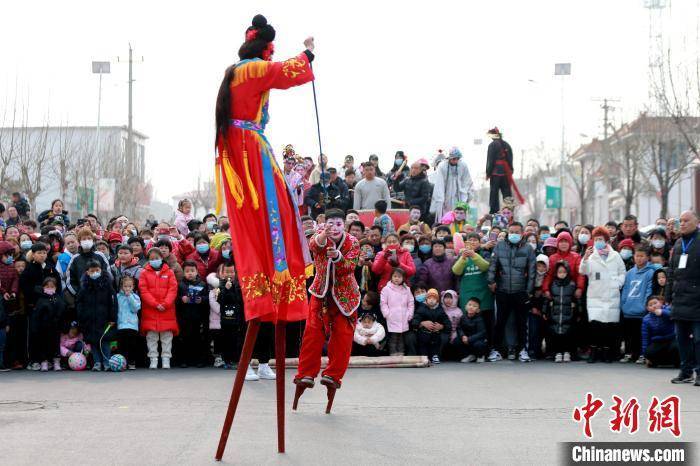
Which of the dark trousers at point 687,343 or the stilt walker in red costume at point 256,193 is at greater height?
the stilt walker in red costume at point 256,193

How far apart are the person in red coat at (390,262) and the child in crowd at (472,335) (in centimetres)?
97

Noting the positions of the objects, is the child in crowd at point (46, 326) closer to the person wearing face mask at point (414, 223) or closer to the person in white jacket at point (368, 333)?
the person in white jacket at point (368, 333)

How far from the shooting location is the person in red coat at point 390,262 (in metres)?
14.7

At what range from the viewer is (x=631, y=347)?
47.6 ft

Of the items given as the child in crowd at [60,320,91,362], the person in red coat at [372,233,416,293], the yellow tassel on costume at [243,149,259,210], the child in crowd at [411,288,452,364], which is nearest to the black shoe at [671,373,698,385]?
the child in crowd at [411,288,452,364]

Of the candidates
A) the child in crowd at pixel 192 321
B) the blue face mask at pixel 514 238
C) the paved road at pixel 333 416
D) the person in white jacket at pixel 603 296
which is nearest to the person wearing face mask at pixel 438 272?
the blue face mask at pixel 514 238

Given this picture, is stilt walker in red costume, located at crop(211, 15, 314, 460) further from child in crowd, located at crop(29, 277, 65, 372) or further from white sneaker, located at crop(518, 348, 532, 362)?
white sneaker, located at crop(518, 348, 532, 362)

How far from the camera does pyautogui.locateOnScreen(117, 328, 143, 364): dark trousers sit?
13805mm

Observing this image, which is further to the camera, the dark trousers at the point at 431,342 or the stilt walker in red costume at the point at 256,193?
the dark trousers at the point at 431,342

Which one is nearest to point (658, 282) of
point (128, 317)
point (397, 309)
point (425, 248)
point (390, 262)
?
point (425, 248)

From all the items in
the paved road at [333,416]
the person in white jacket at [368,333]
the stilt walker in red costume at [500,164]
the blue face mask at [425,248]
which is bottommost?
the paved road at [333,416]

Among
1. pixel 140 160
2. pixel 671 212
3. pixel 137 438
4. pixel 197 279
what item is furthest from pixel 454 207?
pixel 140 160

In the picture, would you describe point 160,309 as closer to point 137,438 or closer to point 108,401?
point 108,401

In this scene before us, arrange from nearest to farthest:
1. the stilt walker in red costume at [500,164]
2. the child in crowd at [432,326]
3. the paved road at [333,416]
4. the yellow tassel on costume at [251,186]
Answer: the paved road at [333,416]
the yellow tassel on costume at [251,186]
the child in crowd at [432,326]
the stilt walker in red costume at [500,164]
